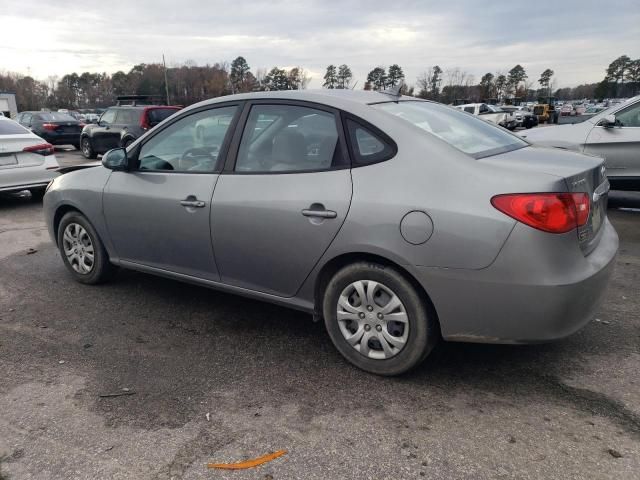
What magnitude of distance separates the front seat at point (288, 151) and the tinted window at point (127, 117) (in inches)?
477

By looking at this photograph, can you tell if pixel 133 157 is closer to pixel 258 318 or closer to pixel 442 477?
pixel 258 318

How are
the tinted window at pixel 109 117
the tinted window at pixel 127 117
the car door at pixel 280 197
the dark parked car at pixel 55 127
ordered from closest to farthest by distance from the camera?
the car door at pixel 280 197 < the tinted window at pixel 127 117 < the tinted window at pixel 109 117 < the dark parked car at pixel 55 127

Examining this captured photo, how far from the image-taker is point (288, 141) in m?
3.38

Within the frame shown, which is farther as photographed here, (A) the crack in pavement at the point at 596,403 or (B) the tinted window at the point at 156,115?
(B) the tinted window at the point at 156,115

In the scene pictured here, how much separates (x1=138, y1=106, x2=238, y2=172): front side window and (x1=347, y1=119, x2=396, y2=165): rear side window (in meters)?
0.98

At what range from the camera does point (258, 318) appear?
402 centimetres

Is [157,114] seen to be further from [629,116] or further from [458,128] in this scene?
[458,128]

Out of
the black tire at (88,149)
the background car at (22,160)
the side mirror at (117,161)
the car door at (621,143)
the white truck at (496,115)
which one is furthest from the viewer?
the white truck at (496,115)

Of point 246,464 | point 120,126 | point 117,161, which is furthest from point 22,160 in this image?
point 246,464

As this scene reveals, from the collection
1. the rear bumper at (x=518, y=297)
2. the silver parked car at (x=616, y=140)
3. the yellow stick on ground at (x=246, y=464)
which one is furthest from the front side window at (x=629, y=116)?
the yellow stick on ground at (x=246, y=464)

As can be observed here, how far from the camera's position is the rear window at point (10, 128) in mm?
8297

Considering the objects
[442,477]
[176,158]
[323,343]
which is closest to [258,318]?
[323,343]

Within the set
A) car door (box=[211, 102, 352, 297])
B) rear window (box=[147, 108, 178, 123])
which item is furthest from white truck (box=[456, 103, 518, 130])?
car door (box=[211, 102, 352, 297])

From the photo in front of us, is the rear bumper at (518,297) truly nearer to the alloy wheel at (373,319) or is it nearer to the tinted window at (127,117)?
the alloy wheel at (373,319)
